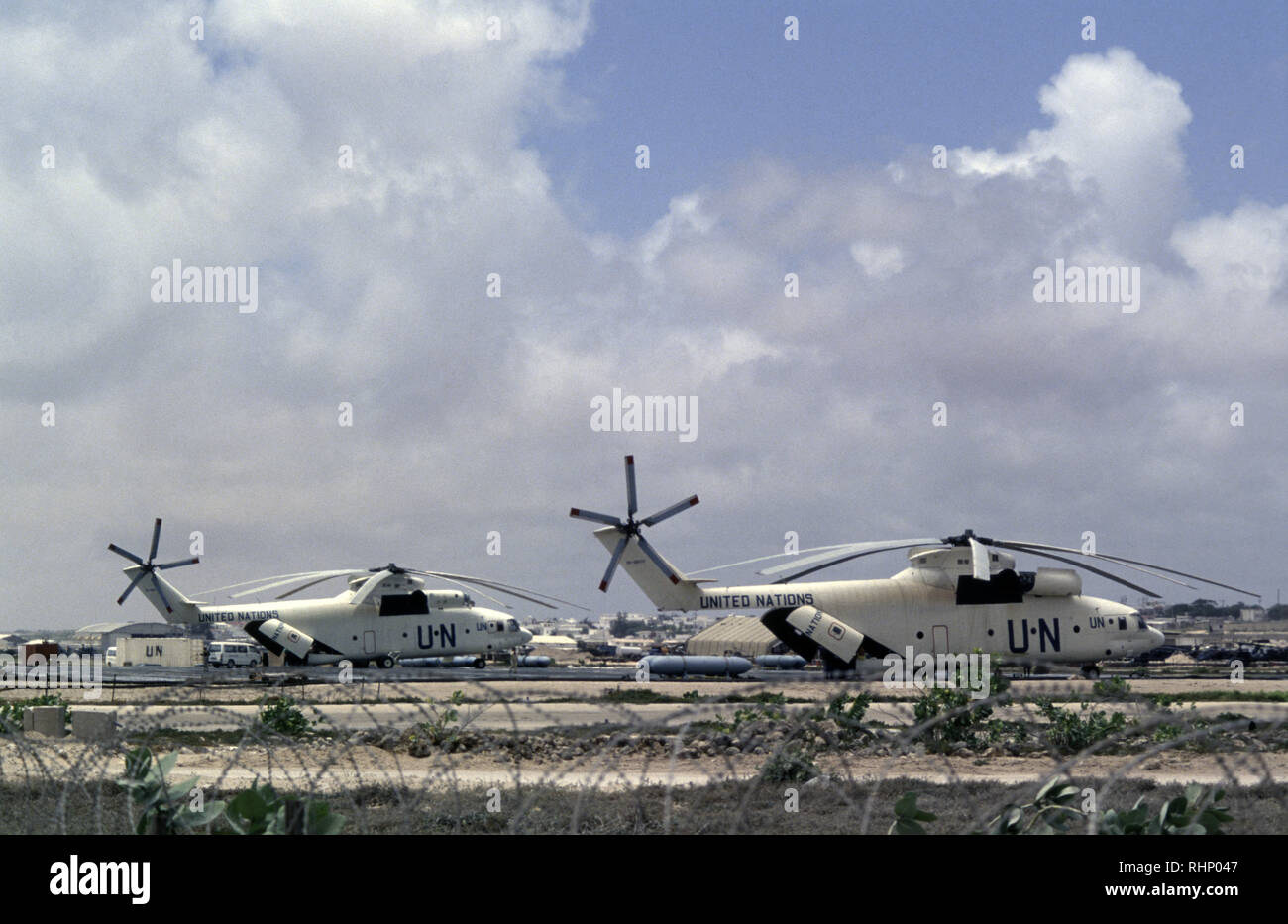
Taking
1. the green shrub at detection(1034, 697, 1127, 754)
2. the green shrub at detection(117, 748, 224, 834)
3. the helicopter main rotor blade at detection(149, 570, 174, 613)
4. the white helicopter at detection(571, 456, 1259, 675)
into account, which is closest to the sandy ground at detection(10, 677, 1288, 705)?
the white helicopter at detection(571, 456, 1259, 675)

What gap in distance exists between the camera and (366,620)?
6047 cm

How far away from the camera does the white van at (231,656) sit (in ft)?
285

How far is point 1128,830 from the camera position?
7.92m

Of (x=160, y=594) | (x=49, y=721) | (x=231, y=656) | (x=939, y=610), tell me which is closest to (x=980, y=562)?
(x=939, y=610)

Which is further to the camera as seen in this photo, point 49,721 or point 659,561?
point 659,561

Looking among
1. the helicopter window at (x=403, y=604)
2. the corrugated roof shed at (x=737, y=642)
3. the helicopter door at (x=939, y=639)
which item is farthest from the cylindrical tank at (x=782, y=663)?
the helicopter door at (x=939, y=639)

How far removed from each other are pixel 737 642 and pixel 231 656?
137ft

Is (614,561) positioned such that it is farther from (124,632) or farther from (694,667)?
(124,632)

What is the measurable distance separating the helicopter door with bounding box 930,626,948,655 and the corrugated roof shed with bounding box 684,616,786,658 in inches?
1988

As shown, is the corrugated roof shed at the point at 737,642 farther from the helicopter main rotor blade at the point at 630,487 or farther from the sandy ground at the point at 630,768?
the sandy ground at the point at 630,768

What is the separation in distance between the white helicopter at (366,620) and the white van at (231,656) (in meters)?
24.0
